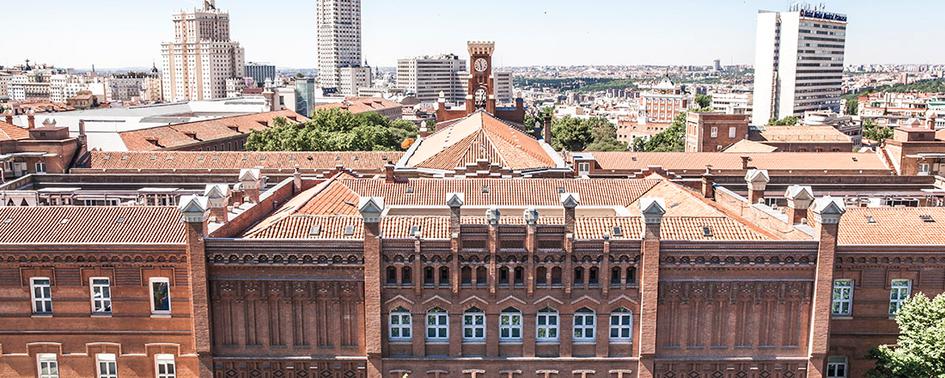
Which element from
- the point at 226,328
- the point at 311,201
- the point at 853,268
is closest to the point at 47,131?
the point at 311,201

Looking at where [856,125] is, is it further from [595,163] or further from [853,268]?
[853,268]

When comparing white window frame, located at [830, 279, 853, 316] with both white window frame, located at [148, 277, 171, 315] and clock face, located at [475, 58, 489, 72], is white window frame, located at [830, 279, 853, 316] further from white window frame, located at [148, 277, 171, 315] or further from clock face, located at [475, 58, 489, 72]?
clock face, located at [475, 58, 489, 72]

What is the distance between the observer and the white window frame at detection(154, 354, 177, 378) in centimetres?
3378

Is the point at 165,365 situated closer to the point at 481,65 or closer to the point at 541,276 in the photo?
the point at 541,276

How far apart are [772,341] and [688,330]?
11.0 ft

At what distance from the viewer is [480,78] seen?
87.1 m

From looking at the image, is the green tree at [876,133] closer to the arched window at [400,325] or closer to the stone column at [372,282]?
the arched window at [400,325]

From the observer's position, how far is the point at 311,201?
39.8m

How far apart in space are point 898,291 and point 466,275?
58.5 feet

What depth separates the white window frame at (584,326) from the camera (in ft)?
104

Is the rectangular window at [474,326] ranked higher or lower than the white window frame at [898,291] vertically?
lower

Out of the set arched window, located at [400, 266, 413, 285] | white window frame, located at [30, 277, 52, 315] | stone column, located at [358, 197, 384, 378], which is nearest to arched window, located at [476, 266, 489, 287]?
arched window, located at [400, 266, 413, 285]

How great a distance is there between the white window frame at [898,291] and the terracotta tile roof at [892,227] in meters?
1.63

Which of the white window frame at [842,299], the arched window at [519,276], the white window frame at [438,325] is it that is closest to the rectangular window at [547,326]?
the arched window at [519,276]
